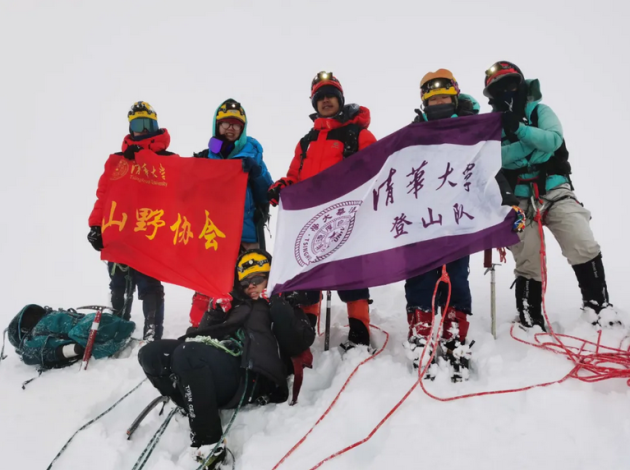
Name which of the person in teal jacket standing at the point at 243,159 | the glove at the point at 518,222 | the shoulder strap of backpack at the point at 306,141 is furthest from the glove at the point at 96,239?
the glove at the point at 518,222

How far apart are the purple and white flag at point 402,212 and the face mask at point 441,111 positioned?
0.20m

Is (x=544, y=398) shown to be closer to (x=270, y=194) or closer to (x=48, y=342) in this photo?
(x=270, y=194)

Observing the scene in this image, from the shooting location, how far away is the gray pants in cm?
326

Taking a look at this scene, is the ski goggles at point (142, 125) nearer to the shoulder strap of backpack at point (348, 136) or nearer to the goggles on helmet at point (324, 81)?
the goggles on helmet at point (324, 81)

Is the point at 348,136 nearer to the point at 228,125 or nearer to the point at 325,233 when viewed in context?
the point at 325,233

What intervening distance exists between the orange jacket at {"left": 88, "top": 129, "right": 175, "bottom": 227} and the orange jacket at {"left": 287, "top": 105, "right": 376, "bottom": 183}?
2.02 meters

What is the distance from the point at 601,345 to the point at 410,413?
1664 mm

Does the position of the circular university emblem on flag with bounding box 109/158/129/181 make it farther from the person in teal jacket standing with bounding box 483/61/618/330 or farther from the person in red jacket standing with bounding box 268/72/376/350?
the person in teal jacket standing with bounding box 483/61/618/330

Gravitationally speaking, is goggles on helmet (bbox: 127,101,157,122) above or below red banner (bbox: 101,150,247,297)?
above

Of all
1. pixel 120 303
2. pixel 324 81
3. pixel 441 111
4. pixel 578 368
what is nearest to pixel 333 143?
pixel 324 81

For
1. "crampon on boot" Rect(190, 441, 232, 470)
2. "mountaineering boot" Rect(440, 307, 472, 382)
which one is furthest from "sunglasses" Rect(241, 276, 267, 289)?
"mountaineering boot" Rect(440, 307, 472, 382)

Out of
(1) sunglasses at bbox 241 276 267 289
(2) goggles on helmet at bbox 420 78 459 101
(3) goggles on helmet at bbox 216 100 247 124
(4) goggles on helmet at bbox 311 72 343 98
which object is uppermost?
(4) goggles on helmet at bbox 311 72 343 98

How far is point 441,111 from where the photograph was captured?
3.24 meters

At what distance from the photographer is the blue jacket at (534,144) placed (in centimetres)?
311
